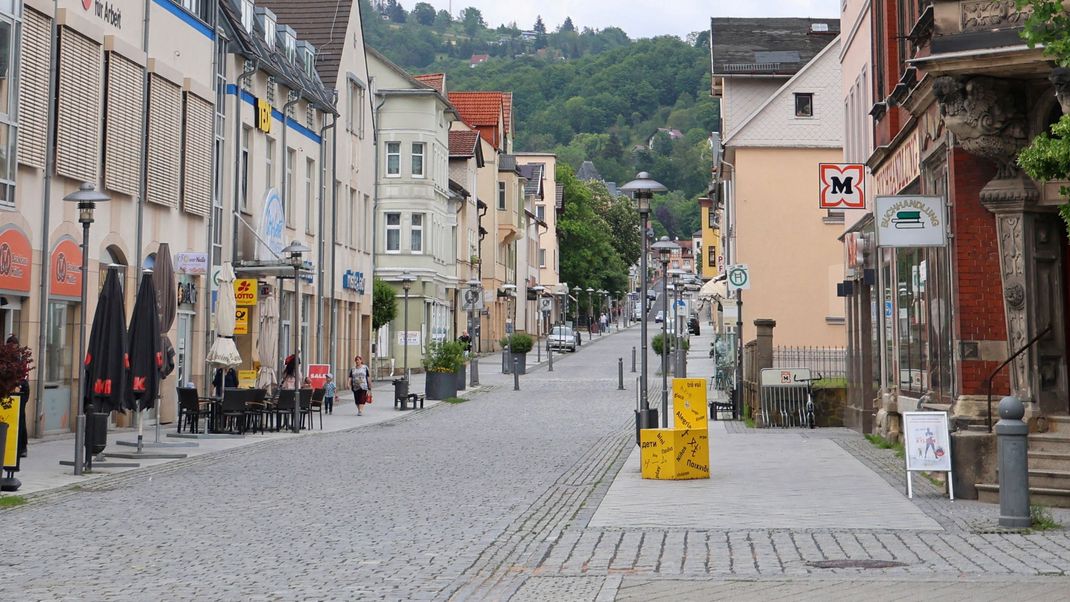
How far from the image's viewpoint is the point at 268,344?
99.0 feet

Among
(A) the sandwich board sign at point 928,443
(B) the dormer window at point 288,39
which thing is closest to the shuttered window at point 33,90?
(A) the sandwich board sign at point 928,443

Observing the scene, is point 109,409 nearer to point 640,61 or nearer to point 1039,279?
point 1039,279

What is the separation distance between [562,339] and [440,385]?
3922cm

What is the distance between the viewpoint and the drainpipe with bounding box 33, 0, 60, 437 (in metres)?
23.0

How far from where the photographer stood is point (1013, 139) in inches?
571

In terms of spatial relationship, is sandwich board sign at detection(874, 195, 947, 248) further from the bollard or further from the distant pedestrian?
the distant pedestrian

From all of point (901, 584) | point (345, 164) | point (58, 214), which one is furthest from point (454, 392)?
point (901, 584)

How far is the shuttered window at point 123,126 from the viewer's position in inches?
1021

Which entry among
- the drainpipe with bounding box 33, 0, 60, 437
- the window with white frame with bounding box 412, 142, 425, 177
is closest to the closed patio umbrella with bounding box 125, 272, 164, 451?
the drainpipe with bounding box 33, 0, 60, 437

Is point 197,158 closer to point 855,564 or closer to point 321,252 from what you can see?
point 321,252

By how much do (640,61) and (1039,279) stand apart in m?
174

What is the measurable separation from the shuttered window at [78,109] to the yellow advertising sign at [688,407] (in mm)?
11910

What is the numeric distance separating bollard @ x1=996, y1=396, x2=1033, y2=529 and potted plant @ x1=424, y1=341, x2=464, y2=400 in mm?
29600

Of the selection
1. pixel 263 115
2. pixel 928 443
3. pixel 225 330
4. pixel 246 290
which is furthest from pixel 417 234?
pixel 928 443
